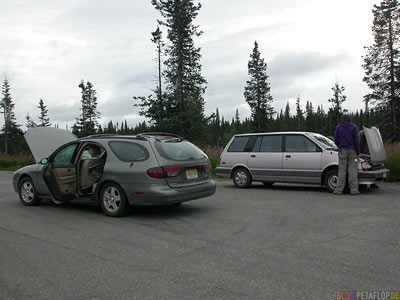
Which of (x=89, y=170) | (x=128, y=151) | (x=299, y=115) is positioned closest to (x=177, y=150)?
(x=128, y=151)

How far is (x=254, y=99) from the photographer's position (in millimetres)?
56406

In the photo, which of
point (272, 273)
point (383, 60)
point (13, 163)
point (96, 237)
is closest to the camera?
point (272, 273)

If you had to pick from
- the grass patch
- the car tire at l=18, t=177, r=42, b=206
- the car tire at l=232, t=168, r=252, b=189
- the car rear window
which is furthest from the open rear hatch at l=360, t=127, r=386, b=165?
the grass patch

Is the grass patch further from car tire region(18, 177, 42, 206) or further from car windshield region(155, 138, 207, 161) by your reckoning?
car windshield region(155, 138, 207, 161)

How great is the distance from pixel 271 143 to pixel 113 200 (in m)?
5.73

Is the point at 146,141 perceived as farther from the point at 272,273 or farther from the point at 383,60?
the point at 383,60

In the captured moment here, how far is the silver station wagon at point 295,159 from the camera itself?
9398mm

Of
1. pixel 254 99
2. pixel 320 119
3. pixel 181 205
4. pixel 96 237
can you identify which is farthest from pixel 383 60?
pixel 320 119

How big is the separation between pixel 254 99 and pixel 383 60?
24.4 meters

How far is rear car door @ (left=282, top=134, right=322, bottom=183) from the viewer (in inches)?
380

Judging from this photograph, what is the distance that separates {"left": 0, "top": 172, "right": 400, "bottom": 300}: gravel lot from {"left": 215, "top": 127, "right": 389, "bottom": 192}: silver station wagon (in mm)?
1913

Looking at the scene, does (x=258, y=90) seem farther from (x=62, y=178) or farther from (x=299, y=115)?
(x=299, y=115)

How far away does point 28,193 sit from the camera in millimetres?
8273

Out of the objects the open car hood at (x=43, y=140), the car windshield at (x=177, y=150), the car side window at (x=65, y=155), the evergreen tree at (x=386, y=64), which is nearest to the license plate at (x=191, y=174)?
the car windshield at (x=177, y=150)
